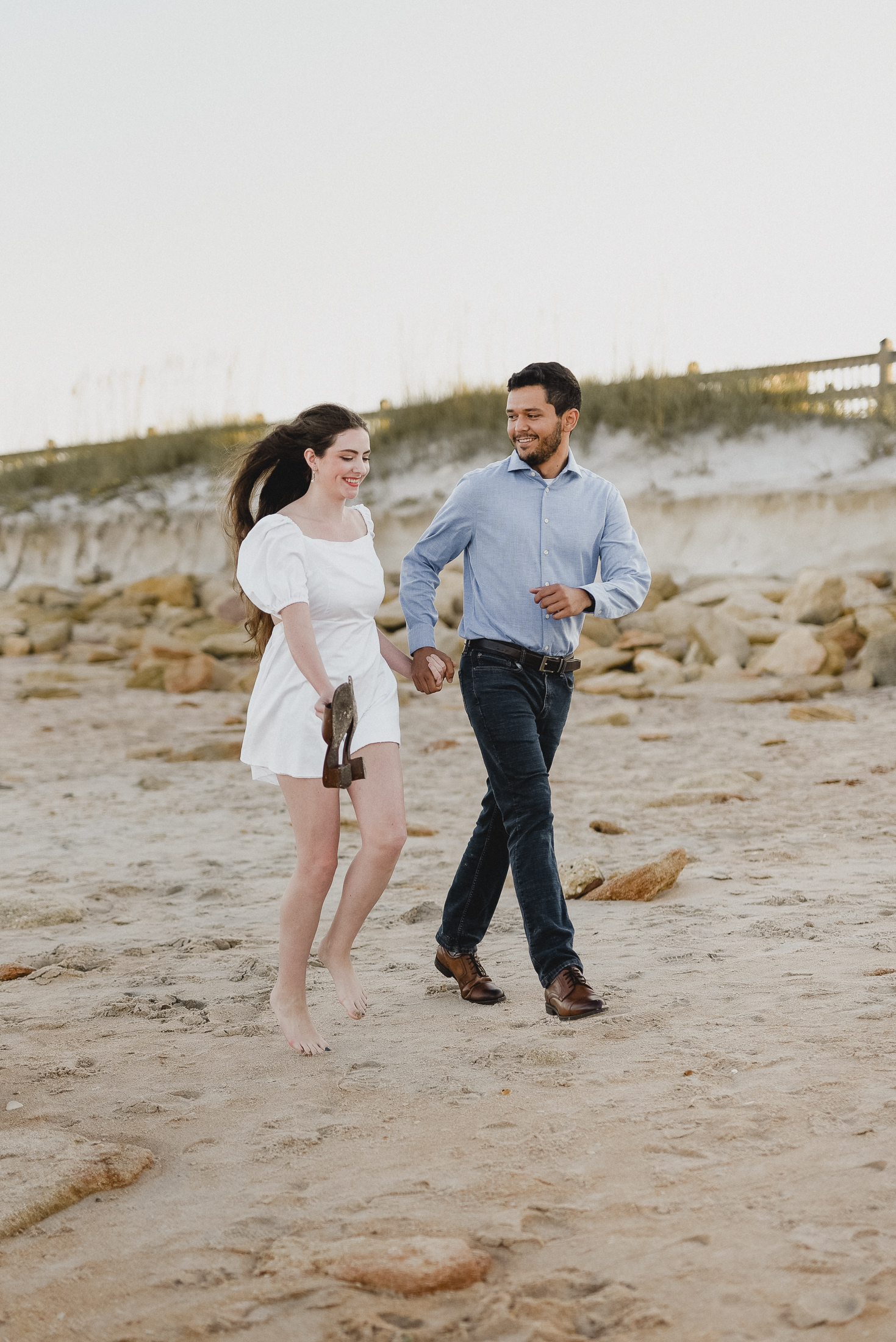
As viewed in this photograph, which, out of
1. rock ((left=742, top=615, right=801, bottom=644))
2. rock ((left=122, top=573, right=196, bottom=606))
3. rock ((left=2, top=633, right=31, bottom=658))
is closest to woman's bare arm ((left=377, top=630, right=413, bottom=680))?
rock ((left=742, top=615, right=801, bottom=644))

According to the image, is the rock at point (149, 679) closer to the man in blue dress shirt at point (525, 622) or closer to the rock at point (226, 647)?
the rock at point (226, 647)

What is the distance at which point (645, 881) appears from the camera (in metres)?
5.30

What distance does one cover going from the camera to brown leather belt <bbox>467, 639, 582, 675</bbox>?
153 inches

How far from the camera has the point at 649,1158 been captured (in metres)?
2.74

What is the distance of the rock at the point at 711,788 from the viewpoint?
24.4 ft

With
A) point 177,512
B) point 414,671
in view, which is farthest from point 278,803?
point 177,512

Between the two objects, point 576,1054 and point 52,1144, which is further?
point 576,1054

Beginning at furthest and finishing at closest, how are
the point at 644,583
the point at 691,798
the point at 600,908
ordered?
1. the point at 691,798
2. the point at 600,908
3. the point at 644,583

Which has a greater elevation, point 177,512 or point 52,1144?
point 177,512

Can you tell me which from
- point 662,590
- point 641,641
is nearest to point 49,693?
point 641,641

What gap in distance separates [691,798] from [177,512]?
1401 cm

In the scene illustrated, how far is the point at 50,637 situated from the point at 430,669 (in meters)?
13.7

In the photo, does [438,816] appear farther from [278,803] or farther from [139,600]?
[139,600]

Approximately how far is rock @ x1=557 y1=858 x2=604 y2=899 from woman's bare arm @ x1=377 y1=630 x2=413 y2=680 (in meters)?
1.88
